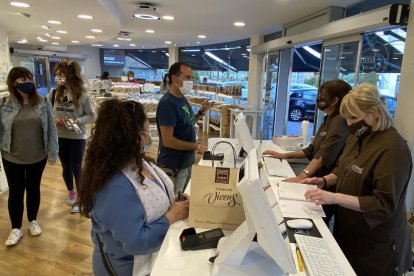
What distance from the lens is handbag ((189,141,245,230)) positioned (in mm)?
1325

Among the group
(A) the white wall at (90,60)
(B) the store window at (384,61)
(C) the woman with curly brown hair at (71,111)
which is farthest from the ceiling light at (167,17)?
(A) the white wall at (90,60)

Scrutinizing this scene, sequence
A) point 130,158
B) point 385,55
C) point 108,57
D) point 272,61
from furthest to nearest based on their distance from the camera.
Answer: point 108,57
point 272,61
point 385,55
point 130,158

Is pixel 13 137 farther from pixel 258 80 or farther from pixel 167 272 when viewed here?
pixel 258 80

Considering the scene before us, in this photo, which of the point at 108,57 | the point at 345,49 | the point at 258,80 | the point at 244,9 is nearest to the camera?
the point at 345,49

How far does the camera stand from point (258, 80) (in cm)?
714

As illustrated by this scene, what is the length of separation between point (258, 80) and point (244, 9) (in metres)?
2.82

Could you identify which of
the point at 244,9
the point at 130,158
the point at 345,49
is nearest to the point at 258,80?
the point at 244,9

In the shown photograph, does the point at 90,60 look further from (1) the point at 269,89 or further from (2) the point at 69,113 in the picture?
(2) the point at 69,113

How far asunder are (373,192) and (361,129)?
1.02 feet

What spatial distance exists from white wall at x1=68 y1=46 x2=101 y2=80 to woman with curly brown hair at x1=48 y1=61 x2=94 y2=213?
36.5 feet

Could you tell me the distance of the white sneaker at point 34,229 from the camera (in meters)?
2.88

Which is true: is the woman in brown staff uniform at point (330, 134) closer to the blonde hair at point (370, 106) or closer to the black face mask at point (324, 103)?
the black face mask at point (324, 103)

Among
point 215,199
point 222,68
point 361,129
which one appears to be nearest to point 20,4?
point 215,199

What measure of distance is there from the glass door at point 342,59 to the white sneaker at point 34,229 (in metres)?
3.71
